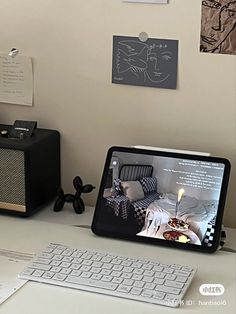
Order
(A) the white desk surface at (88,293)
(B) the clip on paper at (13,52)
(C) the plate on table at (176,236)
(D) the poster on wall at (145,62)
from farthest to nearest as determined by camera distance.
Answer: (B) the clip on paper at (13,52), (D) the poster on wall at (145,62), (C) the plate on table at (176,236), (A) the white desk surface at (88,293)

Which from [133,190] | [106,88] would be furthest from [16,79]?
[133,190]

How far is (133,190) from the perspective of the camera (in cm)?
174

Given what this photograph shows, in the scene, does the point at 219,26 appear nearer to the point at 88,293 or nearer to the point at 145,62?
the point at 145,62

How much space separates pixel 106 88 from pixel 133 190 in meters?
0.32

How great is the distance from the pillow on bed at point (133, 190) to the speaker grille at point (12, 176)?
0.93 feet

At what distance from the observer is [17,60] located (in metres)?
1.93

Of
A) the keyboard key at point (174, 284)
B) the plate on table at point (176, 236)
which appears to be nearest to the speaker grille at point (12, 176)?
the plate on table at point (176, 236)

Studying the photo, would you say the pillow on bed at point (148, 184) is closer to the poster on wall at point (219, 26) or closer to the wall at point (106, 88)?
the wall at point (106, 88)

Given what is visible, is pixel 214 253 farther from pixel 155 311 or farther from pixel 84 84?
pixel 84 84

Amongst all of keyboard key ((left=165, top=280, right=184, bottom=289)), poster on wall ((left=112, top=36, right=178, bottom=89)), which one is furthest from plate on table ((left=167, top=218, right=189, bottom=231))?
poster on wall ((left=112, top=36, right=178, bottom=89))

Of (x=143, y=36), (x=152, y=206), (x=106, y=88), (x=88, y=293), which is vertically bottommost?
(x=88, y=293)

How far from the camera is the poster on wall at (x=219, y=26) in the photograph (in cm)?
168

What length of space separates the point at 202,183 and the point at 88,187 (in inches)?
14.3

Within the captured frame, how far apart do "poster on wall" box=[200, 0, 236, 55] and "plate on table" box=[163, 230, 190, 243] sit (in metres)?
0.49
